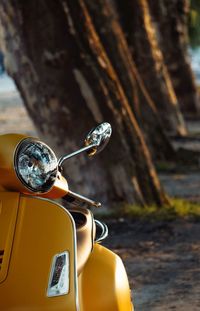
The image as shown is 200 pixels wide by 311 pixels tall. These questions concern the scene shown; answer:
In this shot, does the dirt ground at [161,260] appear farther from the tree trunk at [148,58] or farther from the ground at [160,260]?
the tree trunk at [148,58]

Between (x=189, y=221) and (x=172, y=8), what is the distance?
46.0 feet

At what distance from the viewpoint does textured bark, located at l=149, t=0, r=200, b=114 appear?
2150cm

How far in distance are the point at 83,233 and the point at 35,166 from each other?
0.37 meters

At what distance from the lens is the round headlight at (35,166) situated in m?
3.76

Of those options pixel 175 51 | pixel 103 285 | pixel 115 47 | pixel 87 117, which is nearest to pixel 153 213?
pixel 87 117

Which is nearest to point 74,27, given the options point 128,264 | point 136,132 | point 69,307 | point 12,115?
point 136,132

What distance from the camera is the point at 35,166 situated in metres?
3.78

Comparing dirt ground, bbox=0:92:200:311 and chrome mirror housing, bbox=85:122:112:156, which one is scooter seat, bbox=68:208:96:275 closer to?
chrome mirror housing, bbox=85:122:112:156

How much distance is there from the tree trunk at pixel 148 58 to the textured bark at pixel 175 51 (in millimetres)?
4231

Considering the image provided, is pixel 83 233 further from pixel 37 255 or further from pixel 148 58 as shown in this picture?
pixel 148 58

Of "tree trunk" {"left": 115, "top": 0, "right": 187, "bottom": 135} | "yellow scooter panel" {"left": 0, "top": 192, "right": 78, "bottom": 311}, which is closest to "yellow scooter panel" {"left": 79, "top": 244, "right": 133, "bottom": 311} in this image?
"yellow scooter panel" {"left": 0, "top": 192, "right": 78, "bottom": 311}

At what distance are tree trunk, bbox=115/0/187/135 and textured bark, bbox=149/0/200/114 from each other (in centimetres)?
423

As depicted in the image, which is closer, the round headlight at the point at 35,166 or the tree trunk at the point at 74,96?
the round headlight at the point at 35,166

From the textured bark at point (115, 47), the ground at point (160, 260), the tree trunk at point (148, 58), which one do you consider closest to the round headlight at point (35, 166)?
the ground at point (160, 260)
